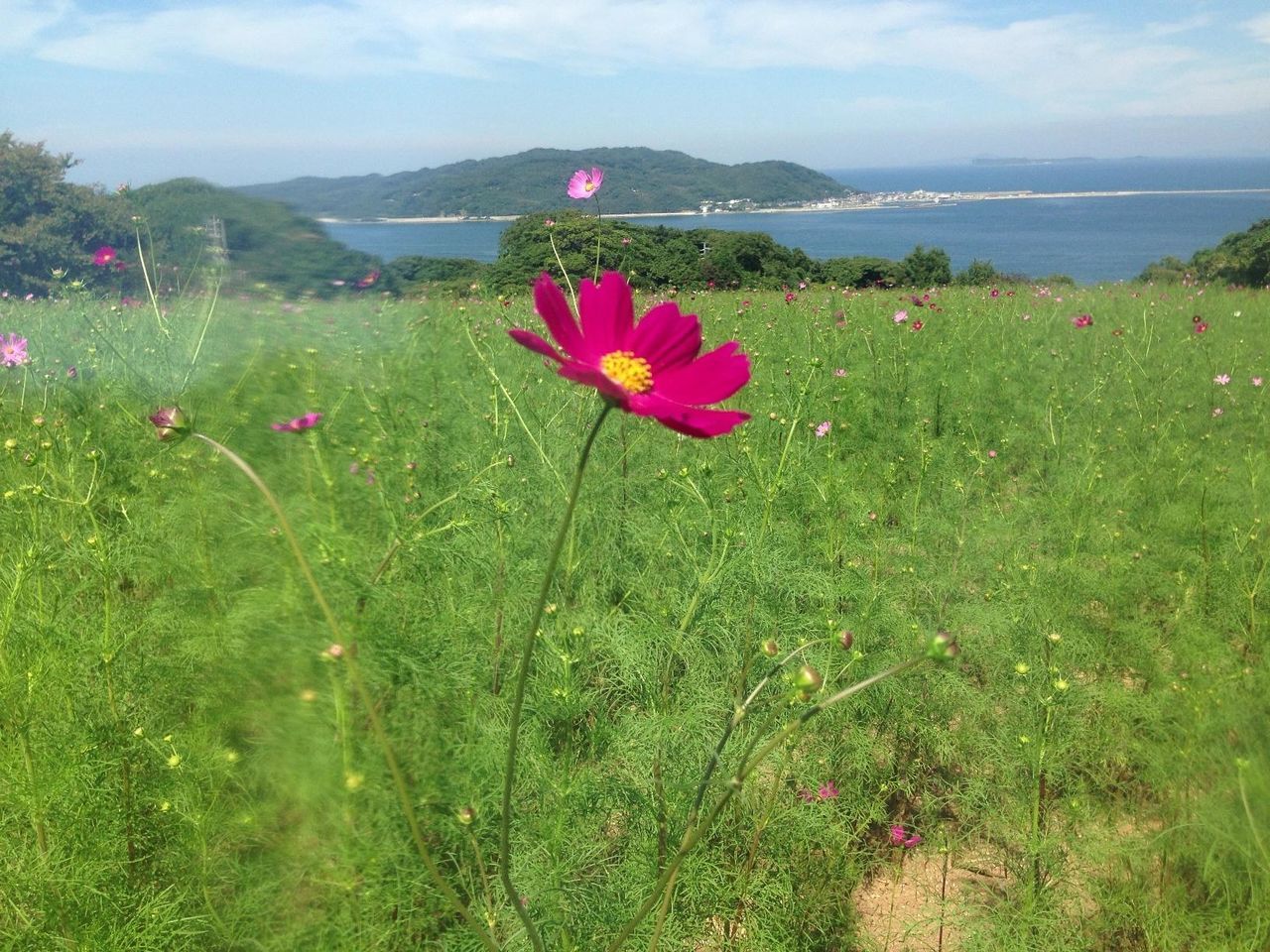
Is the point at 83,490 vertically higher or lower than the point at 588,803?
higher

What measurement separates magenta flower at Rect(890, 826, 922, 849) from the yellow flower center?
1321 mm

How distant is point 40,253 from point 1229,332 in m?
7.11

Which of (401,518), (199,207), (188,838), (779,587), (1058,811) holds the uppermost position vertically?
(199,207)

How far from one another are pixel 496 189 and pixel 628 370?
67.8 inches

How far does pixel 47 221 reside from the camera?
252 centimetres

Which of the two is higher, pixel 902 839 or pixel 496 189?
pixel 496 189

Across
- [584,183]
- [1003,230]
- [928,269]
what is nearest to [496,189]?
[584,183]

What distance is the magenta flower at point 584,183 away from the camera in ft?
6.35

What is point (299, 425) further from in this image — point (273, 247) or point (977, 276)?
point (977, 276)

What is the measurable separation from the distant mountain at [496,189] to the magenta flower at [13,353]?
1.64m

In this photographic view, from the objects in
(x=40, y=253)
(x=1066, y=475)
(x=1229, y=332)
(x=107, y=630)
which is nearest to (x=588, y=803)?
(x=107, y=630)

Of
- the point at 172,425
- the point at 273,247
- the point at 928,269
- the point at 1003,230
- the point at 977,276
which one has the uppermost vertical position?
the point at 1003,230

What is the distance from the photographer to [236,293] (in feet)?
3.18

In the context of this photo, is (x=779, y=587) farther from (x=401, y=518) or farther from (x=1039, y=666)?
(x=401, y=518)
